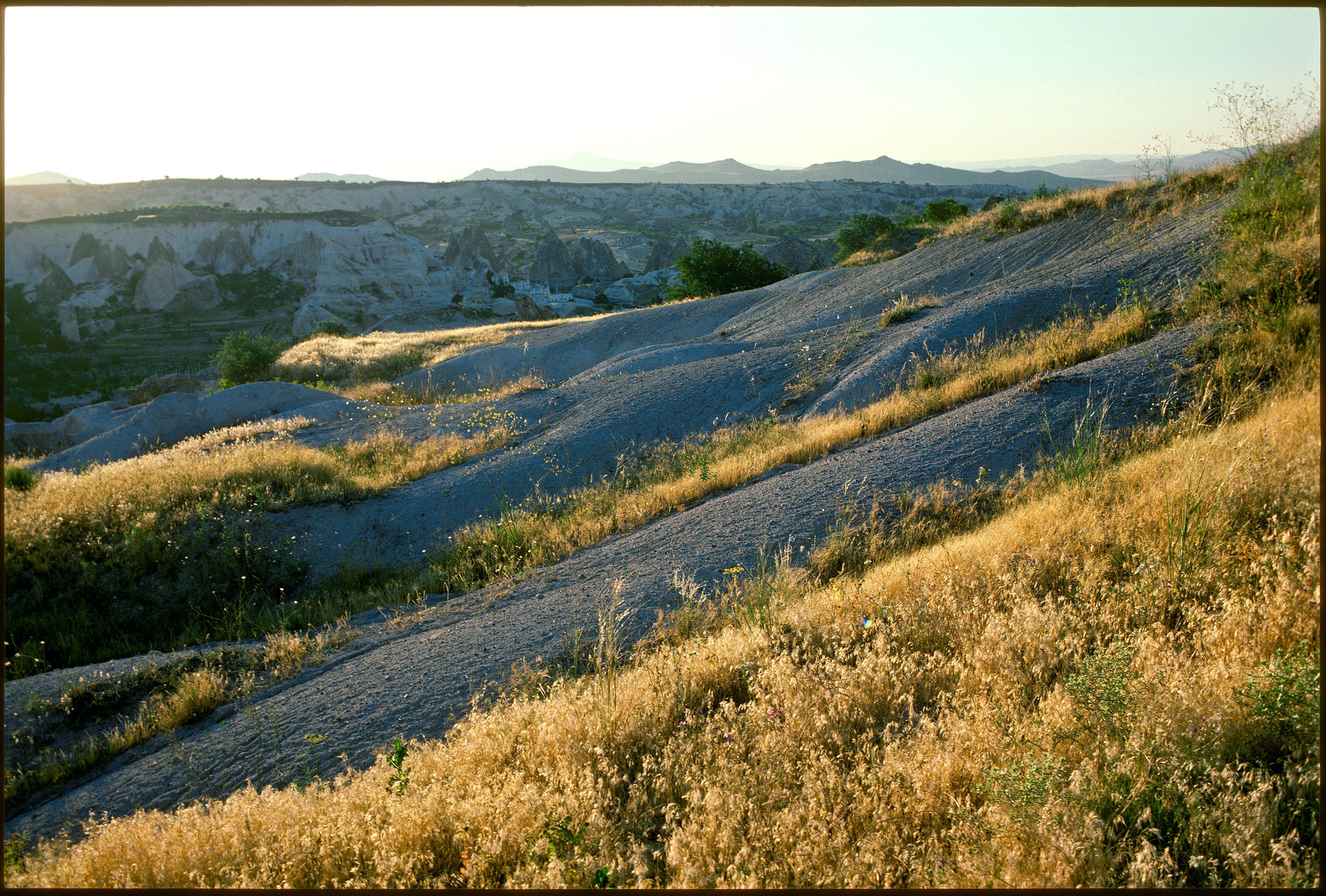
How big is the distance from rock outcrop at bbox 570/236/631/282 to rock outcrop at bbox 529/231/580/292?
3.37 ft

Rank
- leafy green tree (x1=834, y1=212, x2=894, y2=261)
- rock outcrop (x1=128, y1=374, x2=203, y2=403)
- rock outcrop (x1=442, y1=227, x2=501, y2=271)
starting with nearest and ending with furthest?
rock outcrop (x1=128, y1=374, x2=203, y2=403) → leafy green tree (x1=834, y1=212, x2=894, y2=261) → rock outcrop (x1=442, y1=227, x2=501, y2=271)

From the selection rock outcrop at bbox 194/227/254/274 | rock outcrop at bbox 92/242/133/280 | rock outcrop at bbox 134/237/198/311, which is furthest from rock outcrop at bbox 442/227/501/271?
rock outcrop at bbox 92/242/133/280

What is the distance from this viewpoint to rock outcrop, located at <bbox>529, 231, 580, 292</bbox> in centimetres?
6272

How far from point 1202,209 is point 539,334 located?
21374mm

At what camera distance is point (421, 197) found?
120250 millimetres

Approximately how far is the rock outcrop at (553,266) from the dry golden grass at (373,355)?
32.2 m

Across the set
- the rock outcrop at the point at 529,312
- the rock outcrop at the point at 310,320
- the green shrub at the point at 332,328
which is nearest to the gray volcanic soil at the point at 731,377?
the rock outcrop at the point at 529,312

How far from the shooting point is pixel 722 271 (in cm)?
3491

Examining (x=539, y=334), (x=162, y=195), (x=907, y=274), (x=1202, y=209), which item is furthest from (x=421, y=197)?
(x=1202, y=209)

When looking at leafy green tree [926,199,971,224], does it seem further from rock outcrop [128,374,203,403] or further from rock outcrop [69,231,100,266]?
rock outcrop [69,231,100,266]

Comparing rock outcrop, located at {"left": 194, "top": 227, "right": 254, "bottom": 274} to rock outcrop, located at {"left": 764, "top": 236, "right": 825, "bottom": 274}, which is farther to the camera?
rock outcrop, located at {"left": 194, "top": 227, "right": 254, "bottom": 274}

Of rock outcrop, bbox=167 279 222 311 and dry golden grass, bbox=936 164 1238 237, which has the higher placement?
rock outcrop, bbox=167 279 222 311

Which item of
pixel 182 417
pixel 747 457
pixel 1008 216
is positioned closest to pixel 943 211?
pixel 1008 216

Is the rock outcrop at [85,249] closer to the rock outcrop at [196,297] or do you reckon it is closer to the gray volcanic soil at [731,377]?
the rock outcrop at [196,297]
